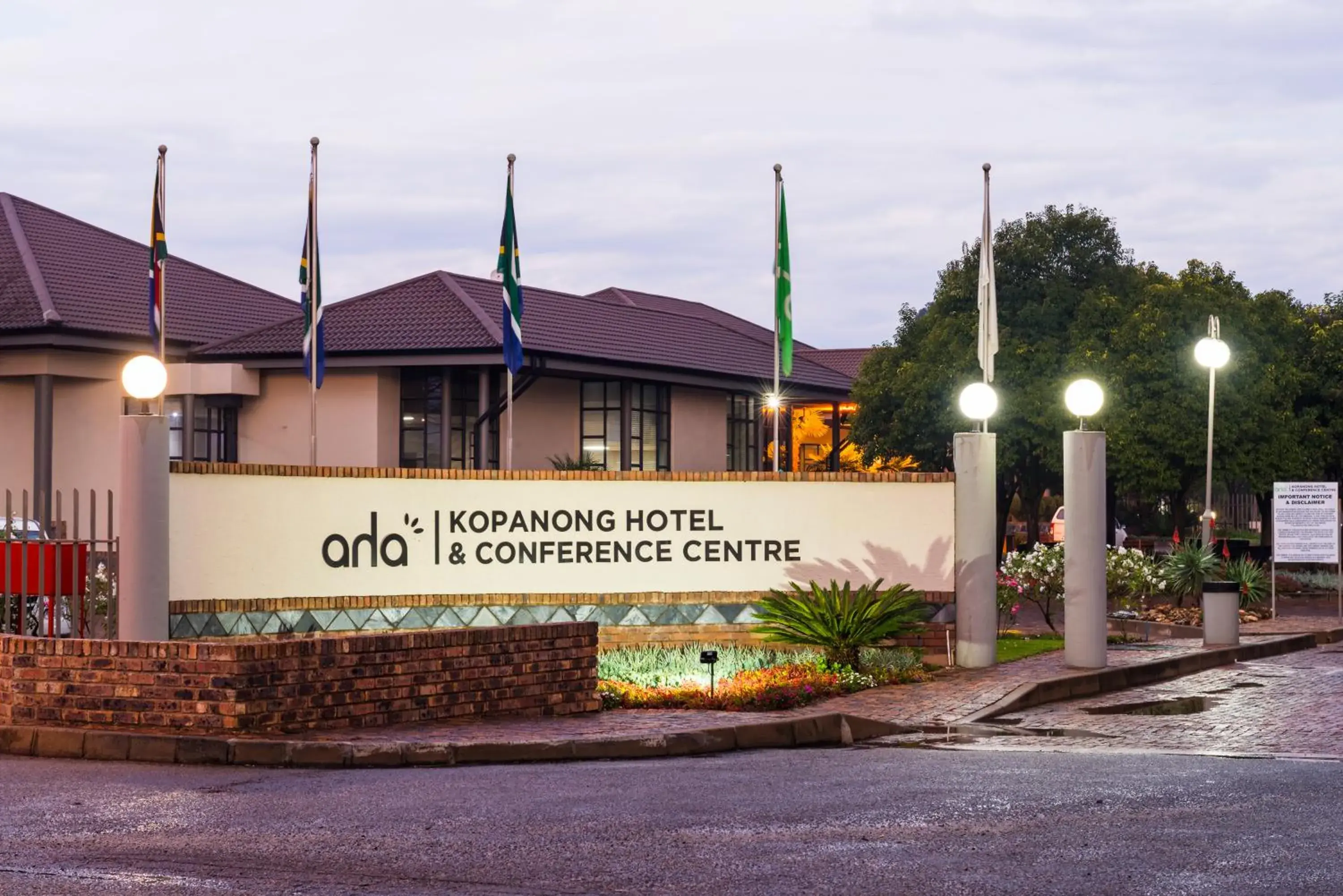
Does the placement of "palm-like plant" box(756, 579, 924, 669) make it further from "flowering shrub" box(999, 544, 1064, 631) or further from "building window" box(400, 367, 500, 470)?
"building window" box(400, 367, 500, 470)

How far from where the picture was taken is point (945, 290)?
53312 mm

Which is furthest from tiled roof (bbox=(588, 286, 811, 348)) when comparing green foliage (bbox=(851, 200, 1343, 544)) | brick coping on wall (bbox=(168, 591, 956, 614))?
brick coping on wall (bbox=(168, 591, 956, 614))

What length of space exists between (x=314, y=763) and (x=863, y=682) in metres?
6.69

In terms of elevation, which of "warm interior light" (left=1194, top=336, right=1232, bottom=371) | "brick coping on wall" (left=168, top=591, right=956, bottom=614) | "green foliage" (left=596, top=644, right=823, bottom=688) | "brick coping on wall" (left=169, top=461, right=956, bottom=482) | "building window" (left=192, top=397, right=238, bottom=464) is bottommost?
"green foliage" (left=596, top=644, right=823, bottom=688)

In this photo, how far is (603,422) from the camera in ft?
131

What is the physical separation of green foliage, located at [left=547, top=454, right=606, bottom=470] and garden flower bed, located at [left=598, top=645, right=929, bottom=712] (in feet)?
57.9

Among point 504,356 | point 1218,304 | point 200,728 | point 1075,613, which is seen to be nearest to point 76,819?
point 200,728

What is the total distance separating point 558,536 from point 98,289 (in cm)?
2067

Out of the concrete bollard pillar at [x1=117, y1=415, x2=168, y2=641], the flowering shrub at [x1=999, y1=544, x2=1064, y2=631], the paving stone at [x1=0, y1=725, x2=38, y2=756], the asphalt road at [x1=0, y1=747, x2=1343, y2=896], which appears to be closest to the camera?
the asphalt road at [x1=0, y1=747, x2=1343, y2=896]

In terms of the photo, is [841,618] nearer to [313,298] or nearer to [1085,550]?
[1085,550]

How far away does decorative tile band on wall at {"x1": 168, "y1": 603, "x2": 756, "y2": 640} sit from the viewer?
1725 cm

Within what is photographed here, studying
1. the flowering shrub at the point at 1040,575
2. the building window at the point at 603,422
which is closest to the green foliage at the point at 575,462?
the building window at the point at 603,422

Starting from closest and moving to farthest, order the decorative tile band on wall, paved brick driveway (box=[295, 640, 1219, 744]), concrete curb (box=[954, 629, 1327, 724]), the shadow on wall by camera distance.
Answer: paved brick driveway (box=[295, 640, 1219, 744]), concrete curb (box=[954, 629, 1327, 724]), the decorative tile band on wall, the shadow on wall

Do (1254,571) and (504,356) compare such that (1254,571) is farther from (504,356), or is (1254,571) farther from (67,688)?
(67,688)
